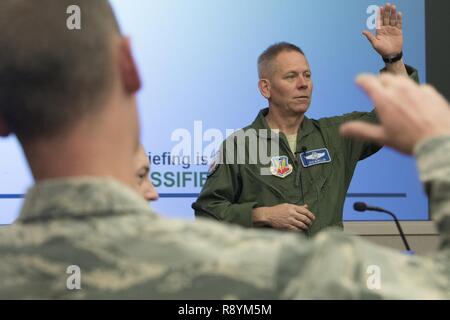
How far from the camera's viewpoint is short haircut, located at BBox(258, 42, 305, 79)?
3.99m

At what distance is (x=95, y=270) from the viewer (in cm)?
83

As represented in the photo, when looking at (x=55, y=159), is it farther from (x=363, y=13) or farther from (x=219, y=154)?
(x=363, y=13)

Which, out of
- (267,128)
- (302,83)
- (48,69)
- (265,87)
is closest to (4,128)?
(48,69)

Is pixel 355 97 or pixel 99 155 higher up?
pixel 355 97

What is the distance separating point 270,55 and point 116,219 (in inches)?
128

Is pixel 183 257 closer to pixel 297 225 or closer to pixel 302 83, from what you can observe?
pixel 297 225

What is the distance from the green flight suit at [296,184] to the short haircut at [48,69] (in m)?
2.55

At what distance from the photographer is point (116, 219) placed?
85 cm

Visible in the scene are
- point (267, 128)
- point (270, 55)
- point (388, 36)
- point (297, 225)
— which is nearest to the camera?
point (297, 225)

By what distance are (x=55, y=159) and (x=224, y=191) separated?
270 centimetres

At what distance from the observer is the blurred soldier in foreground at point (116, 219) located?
2.68 ft

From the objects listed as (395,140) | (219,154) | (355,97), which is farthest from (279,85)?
(395,140)

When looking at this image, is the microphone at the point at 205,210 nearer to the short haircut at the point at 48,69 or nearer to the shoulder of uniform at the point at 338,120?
the shoulder of uniform at the point at 338,120

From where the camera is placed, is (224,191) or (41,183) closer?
(41,183)
